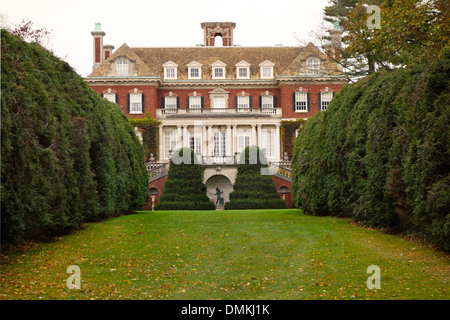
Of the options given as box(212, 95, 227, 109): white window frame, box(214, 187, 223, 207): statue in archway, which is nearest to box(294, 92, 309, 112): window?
box(212, 95, 227, 109): white window frame

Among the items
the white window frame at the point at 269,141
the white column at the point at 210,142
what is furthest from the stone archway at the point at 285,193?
the white column at the point at 210,142

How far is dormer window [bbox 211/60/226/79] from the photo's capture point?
50906 millimetres

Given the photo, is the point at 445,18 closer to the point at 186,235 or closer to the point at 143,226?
the point at 186,235

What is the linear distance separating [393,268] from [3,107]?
834 cm

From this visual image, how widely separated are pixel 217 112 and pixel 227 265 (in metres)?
37.4

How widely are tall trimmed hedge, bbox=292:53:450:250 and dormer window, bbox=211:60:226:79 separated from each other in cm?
2983

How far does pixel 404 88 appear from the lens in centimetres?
1412

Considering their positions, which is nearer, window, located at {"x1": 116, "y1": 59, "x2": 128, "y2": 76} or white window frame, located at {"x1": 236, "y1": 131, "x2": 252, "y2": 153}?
white window frame, located at {"x1": 236, "y1": 131, "x2": 252, "y2": 153}

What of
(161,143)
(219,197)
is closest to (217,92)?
(161,143)

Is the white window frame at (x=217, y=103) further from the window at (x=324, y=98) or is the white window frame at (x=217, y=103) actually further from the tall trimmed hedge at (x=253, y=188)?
the tall trimmed hedge at (x=253, y=188)

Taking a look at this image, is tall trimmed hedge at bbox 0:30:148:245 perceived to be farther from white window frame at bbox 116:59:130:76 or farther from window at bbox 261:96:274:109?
window at bbox 261:96:274:109

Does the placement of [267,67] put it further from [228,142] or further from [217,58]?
[228,142]

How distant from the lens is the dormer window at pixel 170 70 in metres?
50.5

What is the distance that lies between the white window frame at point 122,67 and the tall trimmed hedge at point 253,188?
18309 millimetres
